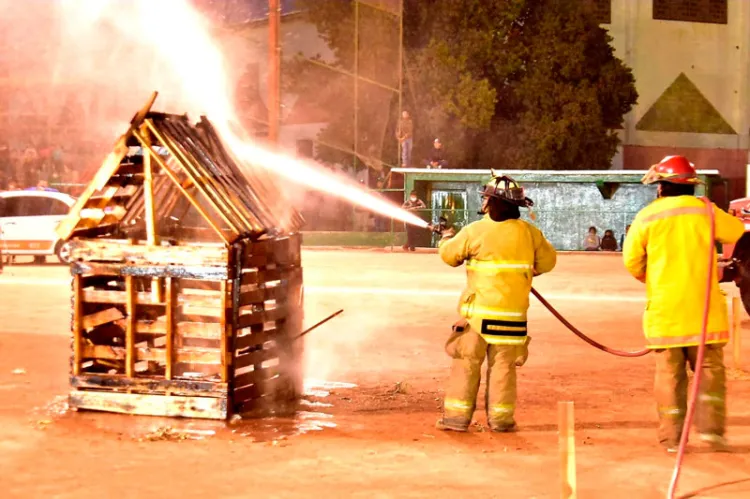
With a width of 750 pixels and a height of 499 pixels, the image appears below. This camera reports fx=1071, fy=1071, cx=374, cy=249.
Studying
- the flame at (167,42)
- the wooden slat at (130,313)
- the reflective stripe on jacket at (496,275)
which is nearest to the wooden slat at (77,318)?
the wooden slat at (130,313)

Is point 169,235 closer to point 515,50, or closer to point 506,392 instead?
point 506,392

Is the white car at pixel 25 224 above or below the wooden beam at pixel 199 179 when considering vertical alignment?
below

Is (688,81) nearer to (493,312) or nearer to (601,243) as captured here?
(601,243)

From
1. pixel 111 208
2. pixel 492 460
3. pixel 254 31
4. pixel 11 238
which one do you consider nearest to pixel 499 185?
pixel 492 460

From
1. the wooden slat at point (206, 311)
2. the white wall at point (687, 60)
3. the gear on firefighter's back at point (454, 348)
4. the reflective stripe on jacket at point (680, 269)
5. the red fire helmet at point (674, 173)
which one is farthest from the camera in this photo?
the white wall at point (687, 60)

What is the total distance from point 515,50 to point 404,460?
100 ft

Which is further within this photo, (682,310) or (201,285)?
(201,285)

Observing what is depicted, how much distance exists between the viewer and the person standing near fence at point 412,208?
2738cm

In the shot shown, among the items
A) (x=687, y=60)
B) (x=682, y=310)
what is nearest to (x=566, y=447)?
(x=682, y=310)

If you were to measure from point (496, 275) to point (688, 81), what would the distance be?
1447 inches

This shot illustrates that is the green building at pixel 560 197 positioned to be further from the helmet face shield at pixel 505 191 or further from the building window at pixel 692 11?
the helmet face shield at pixel 505 191

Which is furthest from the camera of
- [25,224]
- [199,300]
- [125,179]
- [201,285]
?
[25,224]

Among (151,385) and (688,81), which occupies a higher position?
(688,81)

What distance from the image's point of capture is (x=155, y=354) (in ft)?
24.4
